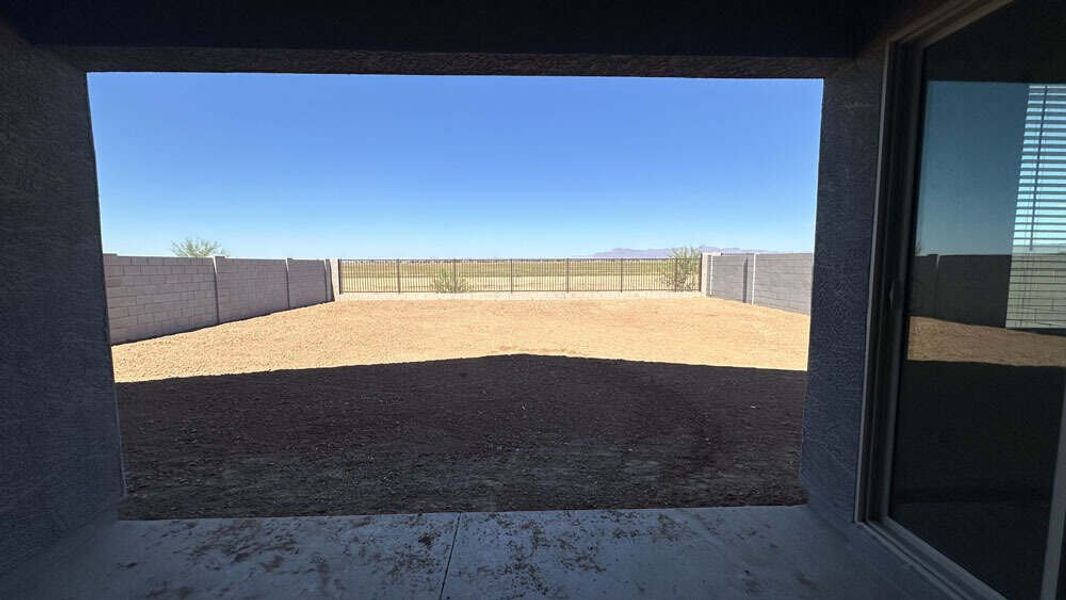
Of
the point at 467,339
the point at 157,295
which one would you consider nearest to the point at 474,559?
the point at 467,339

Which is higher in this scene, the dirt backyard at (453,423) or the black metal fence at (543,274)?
the black metal fence at (543,274)

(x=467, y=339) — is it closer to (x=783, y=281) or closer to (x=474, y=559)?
(x=474, y=559)

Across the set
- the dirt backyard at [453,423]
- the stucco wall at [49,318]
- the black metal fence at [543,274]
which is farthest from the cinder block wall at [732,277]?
the stucco wall at [49,318]

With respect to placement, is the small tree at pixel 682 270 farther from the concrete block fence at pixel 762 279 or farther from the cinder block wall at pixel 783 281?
the cinder block wall at pixel 783 281

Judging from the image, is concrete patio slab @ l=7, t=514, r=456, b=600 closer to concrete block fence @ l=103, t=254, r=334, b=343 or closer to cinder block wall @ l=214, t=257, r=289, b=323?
concrete block fence @ l=103, t=254, r=334, b=343

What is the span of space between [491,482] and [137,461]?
3050mm

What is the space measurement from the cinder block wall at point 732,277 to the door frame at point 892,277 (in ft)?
54.9

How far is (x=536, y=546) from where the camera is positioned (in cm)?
231

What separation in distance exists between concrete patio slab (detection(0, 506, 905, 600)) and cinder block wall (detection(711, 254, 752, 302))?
16696mm

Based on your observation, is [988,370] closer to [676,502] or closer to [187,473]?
[676,502]

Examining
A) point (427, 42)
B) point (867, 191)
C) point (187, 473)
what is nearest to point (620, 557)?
point (867, 191)

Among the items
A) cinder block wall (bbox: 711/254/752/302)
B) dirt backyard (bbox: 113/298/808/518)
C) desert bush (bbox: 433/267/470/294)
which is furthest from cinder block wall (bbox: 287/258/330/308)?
cinder block wall (bbox: 711/254/752/302)

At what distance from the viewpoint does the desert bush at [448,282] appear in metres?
22.4

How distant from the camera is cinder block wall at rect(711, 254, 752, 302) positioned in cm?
1761
